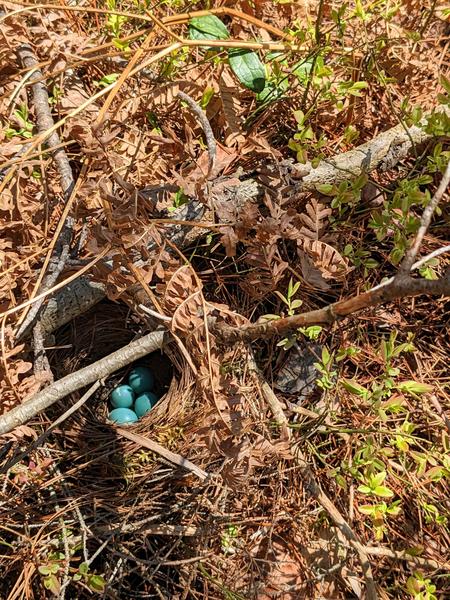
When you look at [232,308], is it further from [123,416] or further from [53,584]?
[53,584]

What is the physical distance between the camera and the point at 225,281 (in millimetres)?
2236

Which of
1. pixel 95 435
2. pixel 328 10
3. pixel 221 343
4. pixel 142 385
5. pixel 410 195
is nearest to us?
pixel 410 195

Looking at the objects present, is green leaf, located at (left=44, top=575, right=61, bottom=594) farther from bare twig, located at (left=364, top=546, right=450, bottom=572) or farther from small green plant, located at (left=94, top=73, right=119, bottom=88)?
small green plant, located at (left=94, top=73, right=119, bottom=88)

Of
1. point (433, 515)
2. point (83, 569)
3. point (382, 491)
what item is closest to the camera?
point (382, 491)

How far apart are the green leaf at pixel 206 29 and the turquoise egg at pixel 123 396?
1358 millimetres

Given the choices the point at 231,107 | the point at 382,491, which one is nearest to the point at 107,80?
the point at 231,107

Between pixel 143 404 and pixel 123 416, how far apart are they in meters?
0.10

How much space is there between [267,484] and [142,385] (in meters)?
0.70

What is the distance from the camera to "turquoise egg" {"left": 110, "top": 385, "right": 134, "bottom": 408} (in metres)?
2.49

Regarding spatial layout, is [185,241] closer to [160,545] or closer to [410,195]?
[410,195]

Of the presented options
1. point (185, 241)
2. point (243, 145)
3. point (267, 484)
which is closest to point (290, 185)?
point (243, 145)

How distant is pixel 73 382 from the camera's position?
1.78 m

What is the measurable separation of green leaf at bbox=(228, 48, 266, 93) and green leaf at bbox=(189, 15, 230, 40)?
6 centimetres

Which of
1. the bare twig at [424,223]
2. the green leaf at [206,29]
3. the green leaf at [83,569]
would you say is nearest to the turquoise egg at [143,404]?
the green leaf at [83,569]
